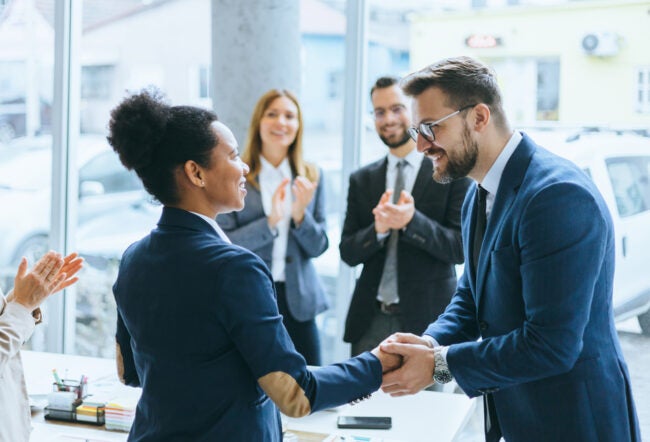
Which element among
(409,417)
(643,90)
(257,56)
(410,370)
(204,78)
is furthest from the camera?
(204,78)

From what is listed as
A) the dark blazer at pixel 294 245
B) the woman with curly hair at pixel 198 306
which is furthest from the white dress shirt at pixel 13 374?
the dark blazer at pixel 294 245

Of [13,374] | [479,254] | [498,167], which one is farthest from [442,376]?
[13,374]

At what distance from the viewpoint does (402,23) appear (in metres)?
4.39

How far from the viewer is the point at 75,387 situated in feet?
8.20

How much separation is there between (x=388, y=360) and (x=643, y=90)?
8.06ft

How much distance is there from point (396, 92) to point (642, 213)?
1.40 metres

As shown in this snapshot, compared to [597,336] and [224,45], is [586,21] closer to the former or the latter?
[224,45]

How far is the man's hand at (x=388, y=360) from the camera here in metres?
2.17

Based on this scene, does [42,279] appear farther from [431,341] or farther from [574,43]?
[574,43]

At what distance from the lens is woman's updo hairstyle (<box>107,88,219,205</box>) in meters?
1.80

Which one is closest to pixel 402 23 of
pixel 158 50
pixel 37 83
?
pixel 158 50

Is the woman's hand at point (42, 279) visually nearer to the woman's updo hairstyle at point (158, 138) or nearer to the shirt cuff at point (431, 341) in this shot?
the woman's updo hairstyle at point (158, 138)

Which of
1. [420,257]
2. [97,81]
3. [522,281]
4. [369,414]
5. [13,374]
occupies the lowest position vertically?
[369,414]

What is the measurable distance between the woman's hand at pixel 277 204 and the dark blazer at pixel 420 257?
33 cm
